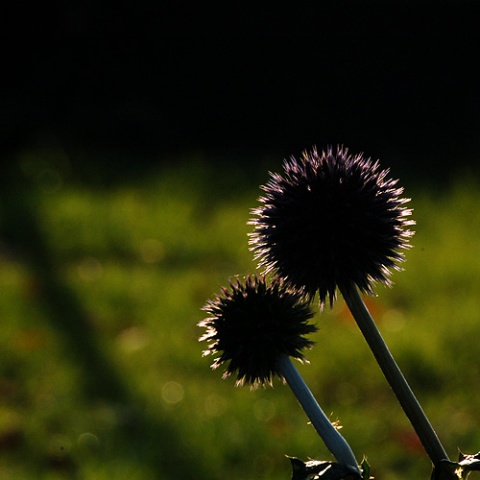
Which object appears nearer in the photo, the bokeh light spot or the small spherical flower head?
the small spherical flower head

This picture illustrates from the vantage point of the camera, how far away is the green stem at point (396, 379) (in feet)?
4.12

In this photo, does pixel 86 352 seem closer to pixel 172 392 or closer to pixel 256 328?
pixel 172 392

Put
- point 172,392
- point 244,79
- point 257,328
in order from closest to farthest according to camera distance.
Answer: point 257,328, point 172,392, point 244,79

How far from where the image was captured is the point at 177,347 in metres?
4.60

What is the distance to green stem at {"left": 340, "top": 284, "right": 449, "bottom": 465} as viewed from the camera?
125 centimetres

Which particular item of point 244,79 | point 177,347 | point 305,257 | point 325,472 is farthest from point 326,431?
point 244,79

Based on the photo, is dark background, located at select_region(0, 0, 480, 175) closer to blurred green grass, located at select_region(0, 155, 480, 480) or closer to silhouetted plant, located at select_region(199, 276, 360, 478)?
blurred green grass, located at select_region(0, 155, 480, 480)

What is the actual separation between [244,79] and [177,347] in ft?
12.2

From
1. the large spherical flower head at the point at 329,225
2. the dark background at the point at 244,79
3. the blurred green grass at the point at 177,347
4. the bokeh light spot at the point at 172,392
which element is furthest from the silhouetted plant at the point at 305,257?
the dark background at the point at 244,79

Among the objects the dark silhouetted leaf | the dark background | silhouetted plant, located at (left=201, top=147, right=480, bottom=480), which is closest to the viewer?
the dark silhouetted leaf

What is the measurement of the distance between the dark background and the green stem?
5.81 meters

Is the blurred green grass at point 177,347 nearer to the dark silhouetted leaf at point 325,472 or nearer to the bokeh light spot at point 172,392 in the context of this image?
the bokeh light spot at point 172,392

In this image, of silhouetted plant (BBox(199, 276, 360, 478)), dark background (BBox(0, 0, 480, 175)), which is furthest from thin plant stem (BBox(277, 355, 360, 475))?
dark background (BBox(0, 0, 480, 175))

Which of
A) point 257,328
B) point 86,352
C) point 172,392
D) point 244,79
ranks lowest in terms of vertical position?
point 257,328
